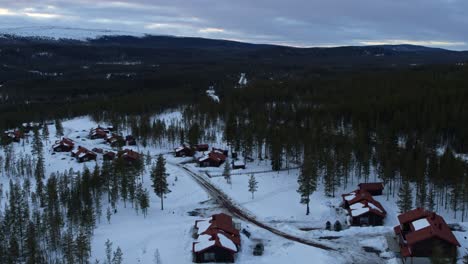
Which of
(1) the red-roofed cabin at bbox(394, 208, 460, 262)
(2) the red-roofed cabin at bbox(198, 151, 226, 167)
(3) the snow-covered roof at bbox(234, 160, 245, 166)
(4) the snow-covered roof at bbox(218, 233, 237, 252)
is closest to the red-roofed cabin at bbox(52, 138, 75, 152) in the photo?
(2) the red-roofed cabin at bbox(198, 151, 226, 167)

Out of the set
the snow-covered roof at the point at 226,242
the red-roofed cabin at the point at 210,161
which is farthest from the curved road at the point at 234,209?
the snow-covered roof at the point at 226,242

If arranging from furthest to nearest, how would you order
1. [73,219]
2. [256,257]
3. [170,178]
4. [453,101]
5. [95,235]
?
[453,101], [170,178], [73,219], [95,235], [256,257]

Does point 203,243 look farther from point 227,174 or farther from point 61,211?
point 227,174

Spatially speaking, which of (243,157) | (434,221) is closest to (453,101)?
(243,157)

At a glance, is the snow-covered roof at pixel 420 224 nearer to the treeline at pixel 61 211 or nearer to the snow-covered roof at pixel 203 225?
the snow-covered roof at pixel 203 225

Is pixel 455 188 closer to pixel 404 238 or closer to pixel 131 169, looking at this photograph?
pixel 404 238

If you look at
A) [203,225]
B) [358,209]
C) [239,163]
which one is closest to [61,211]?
[203,225]
